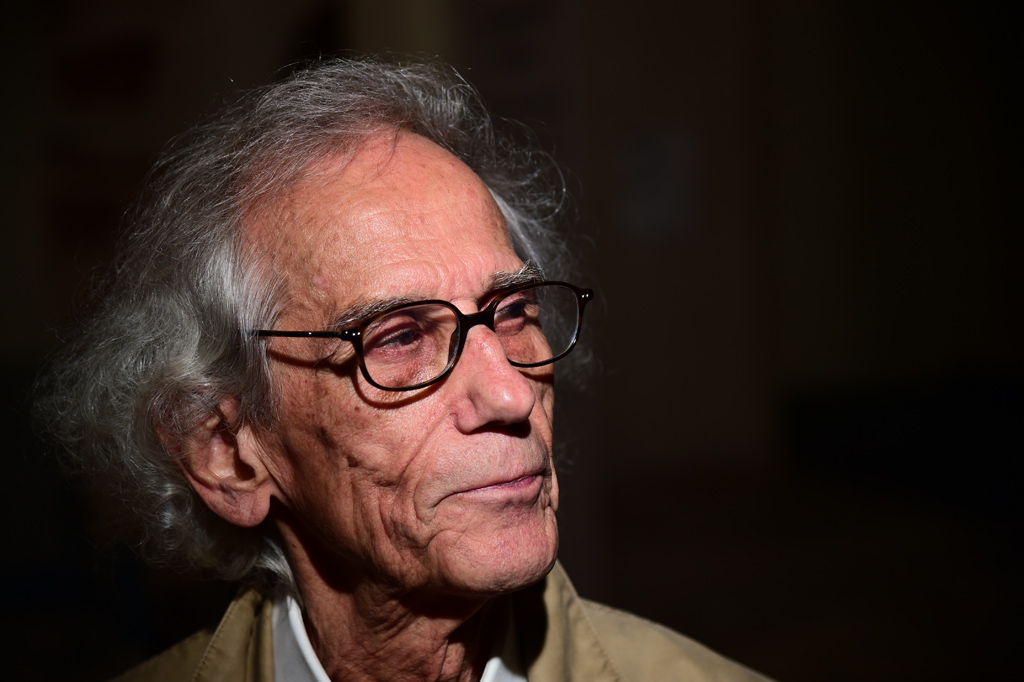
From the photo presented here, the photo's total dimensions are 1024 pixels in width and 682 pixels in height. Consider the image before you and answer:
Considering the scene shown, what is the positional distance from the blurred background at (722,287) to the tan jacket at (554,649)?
1.48 ft

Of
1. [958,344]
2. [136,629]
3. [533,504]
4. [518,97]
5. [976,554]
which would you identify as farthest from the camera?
[958,344]

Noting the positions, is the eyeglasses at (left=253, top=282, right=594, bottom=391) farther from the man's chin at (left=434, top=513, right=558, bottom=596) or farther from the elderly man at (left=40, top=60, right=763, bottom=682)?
the man's chin at (left=434, top=513, right=558, bottom=596)

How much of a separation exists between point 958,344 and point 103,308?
4.47 meters

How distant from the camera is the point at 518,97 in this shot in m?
3.30

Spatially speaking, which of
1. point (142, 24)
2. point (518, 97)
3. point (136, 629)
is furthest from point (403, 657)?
point (518, 97)

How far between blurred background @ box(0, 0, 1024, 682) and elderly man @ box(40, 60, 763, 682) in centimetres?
60

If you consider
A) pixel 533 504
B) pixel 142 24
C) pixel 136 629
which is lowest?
pixel 136 629

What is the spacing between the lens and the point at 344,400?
4.21ft

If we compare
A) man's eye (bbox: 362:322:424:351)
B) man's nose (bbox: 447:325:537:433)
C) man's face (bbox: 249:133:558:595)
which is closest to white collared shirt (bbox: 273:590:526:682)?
man's face (bbox: 249:133:558:595)

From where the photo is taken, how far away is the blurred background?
238cm

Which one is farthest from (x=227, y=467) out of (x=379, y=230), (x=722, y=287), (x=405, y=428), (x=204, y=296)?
(x=722, y=287)

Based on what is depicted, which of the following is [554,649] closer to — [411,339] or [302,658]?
[302,658]

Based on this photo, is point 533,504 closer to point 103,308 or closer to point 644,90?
point 103,308

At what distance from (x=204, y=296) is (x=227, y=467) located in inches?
13.1
